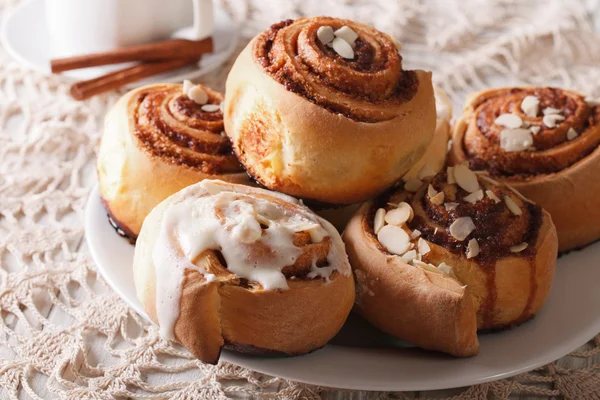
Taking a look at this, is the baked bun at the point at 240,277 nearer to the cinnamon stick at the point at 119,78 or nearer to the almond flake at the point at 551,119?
the almond flake at the point at 551,119

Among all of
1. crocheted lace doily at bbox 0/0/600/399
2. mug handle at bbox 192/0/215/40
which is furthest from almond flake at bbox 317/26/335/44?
mug handle at bbox 192/0/215/40

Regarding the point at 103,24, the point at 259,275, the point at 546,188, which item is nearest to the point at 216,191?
the point at 259,275

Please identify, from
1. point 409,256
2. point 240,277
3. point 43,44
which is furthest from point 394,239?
point 43,44

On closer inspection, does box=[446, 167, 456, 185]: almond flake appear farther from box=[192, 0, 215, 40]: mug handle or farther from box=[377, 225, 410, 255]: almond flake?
box=[192, 0, 215, 40]: mug handle

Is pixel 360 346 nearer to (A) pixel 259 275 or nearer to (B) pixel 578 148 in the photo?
(A) pixel 259 275

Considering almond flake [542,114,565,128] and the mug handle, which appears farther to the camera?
the mug handle
